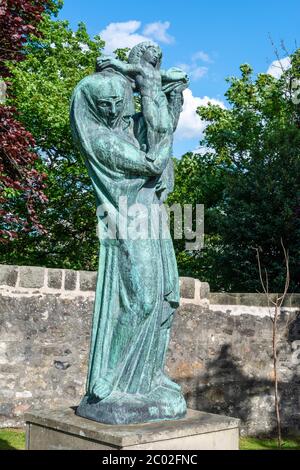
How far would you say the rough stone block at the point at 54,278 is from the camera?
739 centimetres

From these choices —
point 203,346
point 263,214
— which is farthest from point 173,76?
point 263,214

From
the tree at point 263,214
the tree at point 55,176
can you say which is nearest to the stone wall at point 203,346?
the tree at point 263,214

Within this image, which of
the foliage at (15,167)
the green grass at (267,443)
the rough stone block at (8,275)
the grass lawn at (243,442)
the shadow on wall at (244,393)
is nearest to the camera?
the grass lawn at (243,442)

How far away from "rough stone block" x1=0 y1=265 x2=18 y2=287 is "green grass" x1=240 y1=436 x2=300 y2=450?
3.28m

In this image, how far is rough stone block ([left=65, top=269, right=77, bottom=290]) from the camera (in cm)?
748

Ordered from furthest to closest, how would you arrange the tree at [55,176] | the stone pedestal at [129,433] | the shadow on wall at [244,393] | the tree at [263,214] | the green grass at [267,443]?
1. the tree at [55,176]
2. the tree at [263,214]
3. the shadow on wall at [244,393]
4. the green grass at [267,443]
5. the stone pedestal at [129,433]

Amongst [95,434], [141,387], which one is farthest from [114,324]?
[95,434]

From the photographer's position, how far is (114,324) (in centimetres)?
343

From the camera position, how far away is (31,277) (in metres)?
7.30

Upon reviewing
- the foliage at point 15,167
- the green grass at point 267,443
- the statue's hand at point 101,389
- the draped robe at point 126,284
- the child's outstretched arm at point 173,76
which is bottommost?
the green grass at point 267,443

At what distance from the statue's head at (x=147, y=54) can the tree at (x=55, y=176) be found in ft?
30.9

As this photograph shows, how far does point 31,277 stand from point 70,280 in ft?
1.55

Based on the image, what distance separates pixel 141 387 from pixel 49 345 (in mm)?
4191

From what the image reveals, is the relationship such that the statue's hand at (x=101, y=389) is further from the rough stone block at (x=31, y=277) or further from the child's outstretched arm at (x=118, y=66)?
the rough stone block at (x=31, y=277)
